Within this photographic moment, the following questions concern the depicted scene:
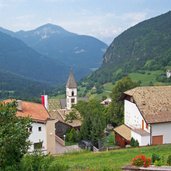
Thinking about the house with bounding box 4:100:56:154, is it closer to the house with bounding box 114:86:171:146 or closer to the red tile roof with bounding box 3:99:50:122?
the red tile roof with bounding box 3:99:50:122

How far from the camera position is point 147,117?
3650 cm

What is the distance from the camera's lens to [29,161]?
14.1 meters

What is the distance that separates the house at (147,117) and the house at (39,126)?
8104 mm

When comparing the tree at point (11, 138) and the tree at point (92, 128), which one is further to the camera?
the tree at point (92, 128)

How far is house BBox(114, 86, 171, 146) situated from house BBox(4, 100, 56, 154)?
26.6ft

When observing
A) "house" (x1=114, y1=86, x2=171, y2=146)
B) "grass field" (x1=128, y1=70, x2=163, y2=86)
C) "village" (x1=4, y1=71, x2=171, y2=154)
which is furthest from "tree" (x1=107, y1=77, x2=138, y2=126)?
"grass field" (x1=128, y1=70, x2=163, y2=86)

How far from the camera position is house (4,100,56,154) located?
35125 mm

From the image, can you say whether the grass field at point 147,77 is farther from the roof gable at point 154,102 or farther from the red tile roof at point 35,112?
the red tile roof at point 35,112

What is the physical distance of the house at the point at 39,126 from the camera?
3512cm

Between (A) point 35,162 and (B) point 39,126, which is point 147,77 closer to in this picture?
(B) point 39,126

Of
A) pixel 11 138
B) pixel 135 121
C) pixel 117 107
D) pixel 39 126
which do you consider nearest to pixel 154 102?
pixel 135 121

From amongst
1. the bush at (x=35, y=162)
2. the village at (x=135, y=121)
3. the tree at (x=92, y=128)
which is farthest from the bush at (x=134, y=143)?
the bush at (x=35, y=162)

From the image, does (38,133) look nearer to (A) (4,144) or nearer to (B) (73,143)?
(B) (73,143)

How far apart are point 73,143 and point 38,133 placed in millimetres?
10972
